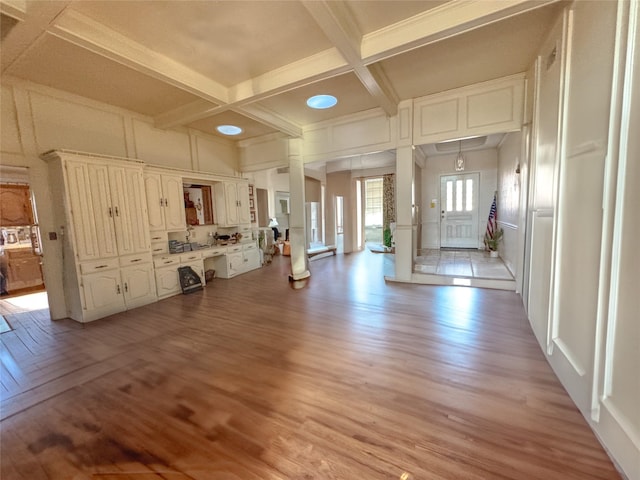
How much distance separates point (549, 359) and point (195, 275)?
5150 mm

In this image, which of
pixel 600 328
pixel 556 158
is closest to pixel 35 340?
pixel 600 328

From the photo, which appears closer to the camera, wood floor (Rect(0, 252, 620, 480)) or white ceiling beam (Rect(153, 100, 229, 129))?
wood floor (Rect(0, 252, 620, 480))

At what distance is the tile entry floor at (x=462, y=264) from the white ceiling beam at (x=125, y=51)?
181 inches

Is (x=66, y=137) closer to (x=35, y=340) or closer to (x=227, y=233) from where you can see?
(x=35, y=340)

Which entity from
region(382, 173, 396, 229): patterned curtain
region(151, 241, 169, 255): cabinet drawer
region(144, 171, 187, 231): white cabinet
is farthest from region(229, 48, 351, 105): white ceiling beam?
region(382, 173, 396, 229): patterned curtain

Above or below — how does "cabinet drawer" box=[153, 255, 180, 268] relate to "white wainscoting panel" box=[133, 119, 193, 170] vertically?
below

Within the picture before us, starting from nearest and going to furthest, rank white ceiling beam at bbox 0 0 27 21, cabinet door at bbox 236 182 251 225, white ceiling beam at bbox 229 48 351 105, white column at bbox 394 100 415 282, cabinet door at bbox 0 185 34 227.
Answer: white ceiling beam at bbox 0 0 27 21 → white ceiling beam at bbox 229 48 351 105 → white column at bbox 394 100 415 282 → cabinet door at bbox 0 185 34 227 → cabinet door at bbox 236 182 251 225

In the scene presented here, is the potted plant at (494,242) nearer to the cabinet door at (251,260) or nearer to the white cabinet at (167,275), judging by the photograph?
the cabinet door at (251,260)

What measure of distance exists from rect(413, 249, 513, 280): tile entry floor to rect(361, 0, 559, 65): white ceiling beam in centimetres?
353

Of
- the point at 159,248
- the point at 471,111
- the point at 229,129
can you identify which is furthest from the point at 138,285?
the point at 471,111

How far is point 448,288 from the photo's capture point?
4320mm

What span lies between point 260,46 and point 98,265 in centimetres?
361

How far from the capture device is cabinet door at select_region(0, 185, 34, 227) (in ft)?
18.0

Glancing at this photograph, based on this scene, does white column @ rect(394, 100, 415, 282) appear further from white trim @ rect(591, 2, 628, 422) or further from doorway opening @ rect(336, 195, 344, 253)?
doorway opening @ rect(336, 195, 344, 253)
